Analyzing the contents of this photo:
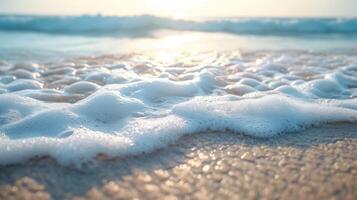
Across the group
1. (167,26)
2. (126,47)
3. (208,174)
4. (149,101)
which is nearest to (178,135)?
(208,174)

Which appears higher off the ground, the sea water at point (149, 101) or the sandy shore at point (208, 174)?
the sea water at point (149, 101)

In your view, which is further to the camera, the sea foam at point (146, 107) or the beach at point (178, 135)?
the sea foam at point (146, 107)

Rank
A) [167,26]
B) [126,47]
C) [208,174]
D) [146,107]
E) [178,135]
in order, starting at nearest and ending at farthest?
[208,174] < [178,135] < [146,107] < [126,47] < [167,26]

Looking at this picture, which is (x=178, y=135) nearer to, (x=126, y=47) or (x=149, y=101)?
(x=149, y=101)

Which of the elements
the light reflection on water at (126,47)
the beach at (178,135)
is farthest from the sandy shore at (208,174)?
the light reflection on water at (126,47)

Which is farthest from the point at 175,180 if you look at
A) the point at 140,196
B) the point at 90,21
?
the point at 90,21

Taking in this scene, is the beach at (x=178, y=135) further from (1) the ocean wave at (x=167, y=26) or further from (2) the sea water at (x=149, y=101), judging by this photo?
(1) the ocean wave at (x=167, y=26)

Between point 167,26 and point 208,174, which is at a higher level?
point 167,26

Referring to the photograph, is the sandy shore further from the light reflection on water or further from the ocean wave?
the ocean wave

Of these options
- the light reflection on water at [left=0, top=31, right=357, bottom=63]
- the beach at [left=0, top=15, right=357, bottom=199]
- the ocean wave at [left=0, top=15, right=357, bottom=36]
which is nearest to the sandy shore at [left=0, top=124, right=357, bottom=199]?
the beach at [left=0, top=15, right=357, bottom=199]

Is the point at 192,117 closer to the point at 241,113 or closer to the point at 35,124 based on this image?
the point at 241,113
